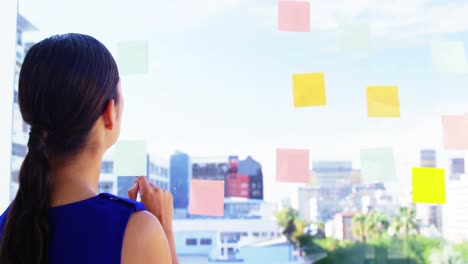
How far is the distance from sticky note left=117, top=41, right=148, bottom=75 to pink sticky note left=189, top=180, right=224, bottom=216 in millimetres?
341

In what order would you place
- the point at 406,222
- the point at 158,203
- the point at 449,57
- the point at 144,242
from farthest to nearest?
the point at 406,222 → the point at 449,57 → the point at 158,203 → the point at 144,242

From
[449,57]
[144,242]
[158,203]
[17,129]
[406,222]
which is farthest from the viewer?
[406,222]

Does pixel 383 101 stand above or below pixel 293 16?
below

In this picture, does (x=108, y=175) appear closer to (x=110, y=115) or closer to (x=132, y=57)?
(x=132, y=57)

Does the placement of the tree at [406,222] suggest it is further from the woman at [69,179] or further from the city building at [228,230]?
the woman at [69,179]

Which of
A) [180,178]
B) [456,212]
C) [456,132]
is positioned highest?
[456,132]

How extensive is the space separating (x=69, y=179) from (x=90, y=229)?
0.21 ft

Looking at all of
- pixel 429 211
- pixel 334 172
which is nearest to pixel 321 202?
pixel 334 172

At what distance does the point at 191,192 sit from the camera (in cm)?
134

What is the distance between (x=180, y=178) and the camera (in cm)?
137

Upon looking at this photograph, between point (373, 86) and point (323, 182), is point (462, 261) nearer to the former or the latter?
point (323, 182)

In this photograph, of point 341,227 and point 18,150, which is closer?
point 18,150

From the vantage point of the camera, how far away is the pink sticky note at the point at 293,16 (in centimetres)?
134

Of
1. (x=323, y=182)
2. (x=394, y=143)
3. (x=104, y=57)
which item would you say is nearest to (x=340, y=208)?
(x=323, y=182)
